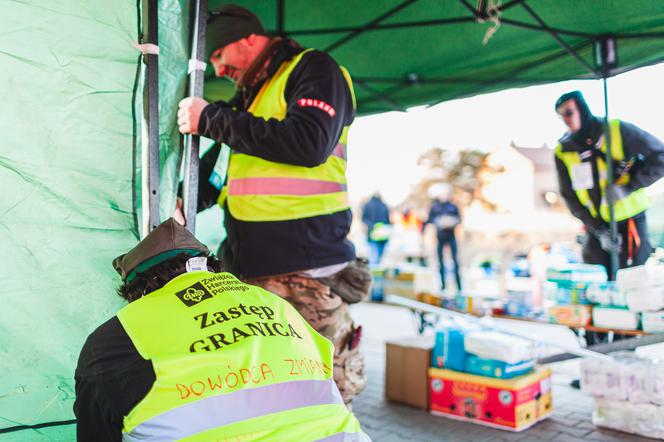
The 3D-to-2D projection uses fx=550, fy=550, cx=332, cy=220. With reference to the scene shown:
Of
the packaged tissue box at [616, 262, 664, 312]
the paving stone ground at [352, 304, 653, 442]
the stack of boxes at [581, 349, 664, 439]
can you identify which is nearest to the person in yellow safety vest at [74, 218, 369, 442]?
the paving stone ground at [352, 304, 653, 442]

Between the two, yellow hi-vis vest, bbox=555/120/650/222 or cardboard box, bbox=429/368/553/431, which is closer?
cardboard box, bbox=429/368/553/431

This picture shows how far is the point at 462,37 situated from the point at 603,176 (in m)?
1.41

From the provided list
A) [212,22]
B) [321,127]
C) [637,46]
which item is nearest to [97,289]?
[321,127]

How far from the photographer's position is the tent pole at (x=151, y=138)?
1.86 meters

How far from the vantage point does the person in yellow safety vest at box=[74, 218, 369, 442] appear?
46.8 inches

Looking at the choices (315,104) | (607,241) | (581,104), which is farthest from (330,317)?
(581,104)

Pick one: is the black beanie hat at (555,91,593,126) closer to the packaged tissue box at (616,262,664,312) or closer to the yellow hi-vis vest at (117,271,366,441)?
the packaged tissue box at (616,262,664,312)

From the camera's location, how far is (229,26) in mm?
2188

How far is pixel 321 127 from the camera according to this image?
1.96 metres

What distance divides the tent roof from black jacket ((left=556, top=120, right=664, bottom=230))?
477mm

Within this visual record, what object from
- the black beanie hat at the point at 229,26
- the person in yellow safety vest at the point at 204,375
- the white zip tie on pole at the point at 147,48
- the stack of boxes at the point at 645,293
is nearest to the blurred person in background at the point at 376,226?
the stack of boxes at the point at 645,293

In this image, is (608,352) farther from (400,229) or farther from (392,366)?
(400,229)

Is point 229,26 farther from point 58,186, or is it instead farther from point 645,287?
point 645,287

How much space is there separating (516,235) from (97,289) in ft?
67.7
